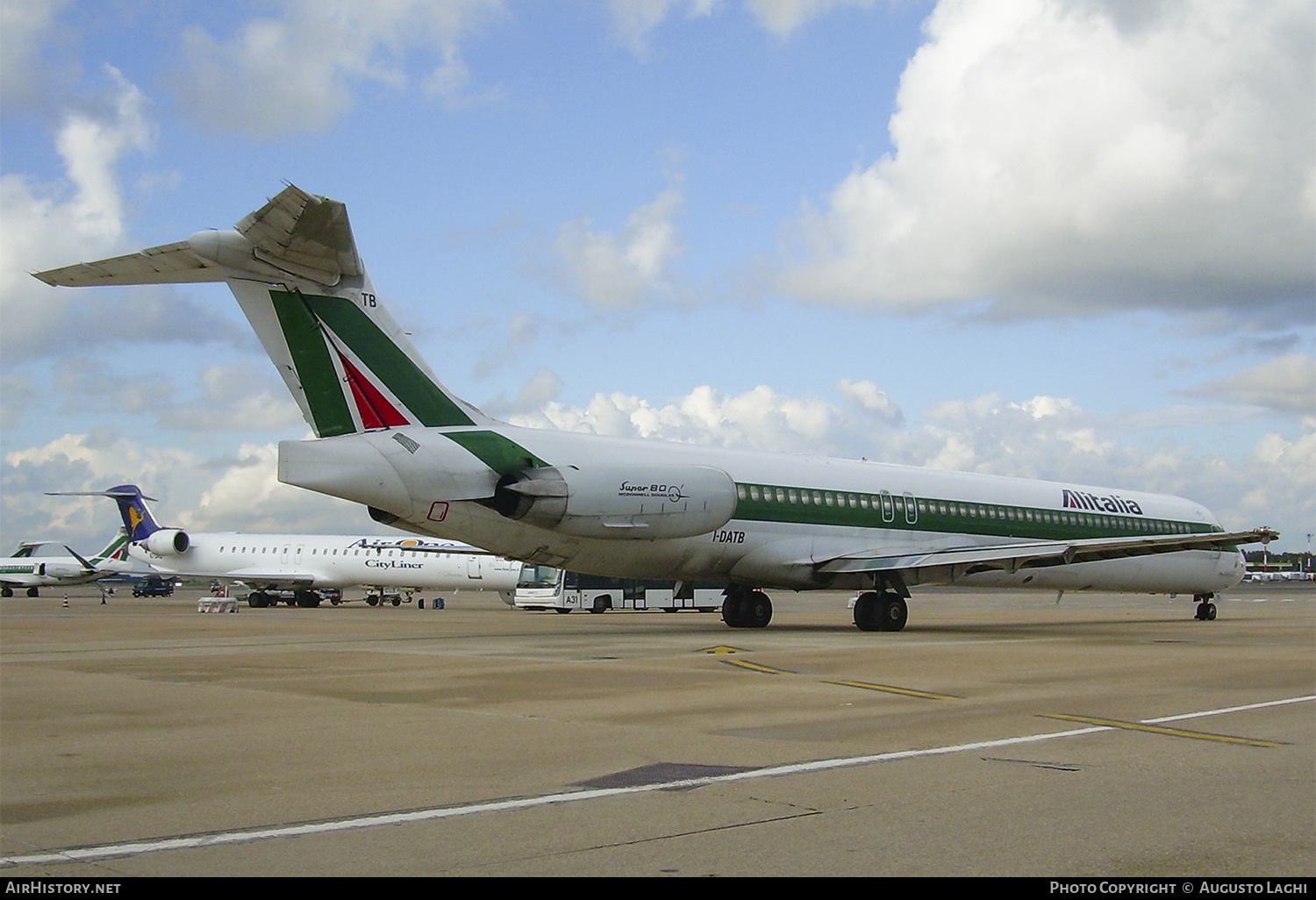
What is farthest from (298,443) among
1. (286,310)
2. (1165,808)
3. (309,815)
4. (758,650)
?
(1165,808)

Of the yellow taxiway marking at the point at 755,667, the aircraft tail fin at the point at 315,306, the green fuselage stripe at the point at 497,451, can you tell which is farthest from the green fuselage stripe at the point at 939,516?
the yellow taxiway marking at the point at 755,667

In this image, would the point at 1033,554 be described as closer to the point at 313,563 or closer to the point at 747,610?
the point at 747,610

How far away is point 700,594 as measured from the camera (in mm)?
43844

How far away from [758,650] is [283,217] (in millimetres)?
9636

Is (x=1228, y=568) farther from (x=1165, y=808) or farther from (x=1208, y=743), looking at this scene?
(x=1165, y=808)

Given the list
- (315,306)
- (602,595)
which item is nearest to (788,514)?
(315,306)

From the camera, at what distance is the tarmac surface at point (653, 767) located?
5273 mm

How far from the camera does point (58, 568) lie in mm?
76438

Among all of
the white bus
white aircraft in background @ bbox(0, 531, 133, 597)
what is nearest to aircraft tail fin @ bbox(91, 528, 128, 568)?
white aircraft in background @ bbox(0, 531, 133, 597)

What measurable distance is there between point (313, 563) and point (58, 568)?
3324cm

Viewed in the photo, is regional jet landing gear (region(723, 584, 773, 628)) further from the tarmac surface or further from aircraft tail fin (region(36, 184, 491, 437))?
the tarmac surface

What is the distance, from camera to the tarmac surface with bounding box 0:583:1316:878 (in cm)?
527

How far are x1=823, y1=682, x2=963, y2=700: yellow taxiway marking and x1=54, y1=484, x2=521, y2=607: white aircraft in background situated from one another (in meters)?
36.1

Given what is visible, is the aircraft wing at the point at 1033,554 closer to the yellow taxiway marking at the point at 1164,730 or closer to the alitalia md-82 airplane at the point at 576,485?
the alitalia md-82 airplane at the point at 576,485
